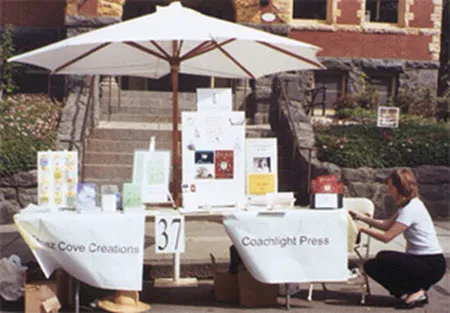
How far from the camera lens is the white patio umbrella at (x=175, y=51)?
597 cm

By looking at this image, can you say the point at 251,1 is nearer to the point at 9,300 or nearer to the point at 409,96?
the point at 409,96

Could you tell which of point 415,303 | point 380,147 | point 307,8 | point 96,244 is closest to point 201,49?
point 96,244

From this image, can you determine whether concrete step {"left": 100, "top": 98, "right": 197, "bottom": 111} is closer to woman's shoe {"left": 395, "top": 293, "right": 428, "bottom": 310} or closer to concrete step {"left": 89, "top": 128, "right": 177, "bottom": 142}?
concrete step {"left": 89, "top": 128, "right": 177, "bottom": 142}

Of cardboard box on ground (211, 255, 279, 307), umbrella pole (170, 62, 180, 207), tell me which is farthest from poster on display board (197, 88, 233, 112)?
cardboard box on ground (211, 255, 279, 307)

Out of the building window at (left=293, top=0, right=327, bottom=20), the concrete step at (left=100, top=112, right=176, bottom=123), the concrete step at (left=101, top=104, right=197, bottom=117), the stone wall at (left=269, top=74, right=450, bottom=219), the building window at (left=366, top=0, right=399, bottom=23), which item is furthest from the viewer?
the building window at (left=366, top=0, right=399, bottom=23)

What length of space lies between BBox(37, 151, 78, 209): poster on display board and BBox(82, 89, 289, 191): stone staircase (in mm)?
4380

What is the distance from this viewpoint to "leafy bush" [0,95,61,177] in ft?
33.4

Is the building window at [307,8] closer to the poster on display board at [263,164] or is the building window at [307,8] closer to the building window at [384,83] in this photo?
the building window at [384,83]

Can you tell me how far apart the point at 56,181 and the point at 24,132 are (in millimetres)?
5218

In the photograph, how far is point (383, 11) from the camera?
1986cm

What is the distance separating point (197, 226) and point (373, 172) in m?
3.21

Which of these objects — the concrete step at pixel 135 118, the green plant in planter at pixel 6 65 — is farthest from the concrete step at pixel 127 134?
the green plant in planter at pixel 6 65

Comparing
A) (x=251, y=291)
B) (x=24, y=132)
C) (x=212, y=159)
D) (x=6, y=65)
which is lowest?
(x=251, y=291)

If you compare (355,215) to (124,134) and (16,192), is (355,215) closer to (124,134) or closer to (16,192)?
(16,192)
